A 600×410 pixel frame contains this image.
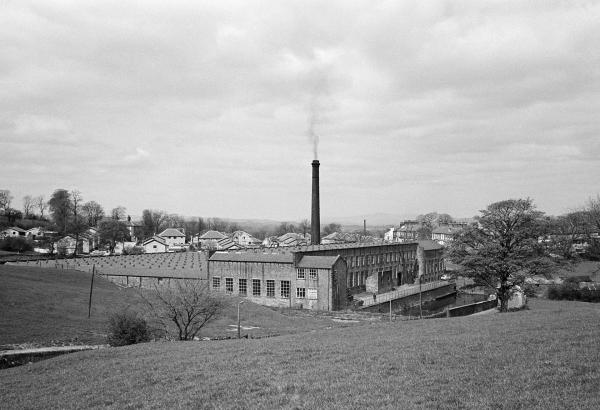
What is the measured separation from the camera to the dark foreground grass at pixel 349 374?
11.3 m

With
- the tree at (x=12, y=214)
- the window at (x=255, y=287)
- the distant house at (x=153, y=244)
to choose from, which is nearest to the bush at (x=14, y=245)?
the distant house at (x=153, y=244)

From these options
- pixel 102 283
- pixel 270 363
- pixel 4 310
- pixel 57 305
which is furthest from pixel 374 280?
pixel 270 363

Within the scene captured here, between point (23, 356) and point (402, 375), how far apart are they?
1992 centimetres

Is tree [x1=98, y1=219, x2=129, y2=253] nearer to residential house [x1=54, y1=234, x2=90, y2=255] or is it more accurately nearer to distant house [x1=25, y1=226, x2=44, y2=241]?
residential house [x1=54, y1=234, x2=90, y2=255]

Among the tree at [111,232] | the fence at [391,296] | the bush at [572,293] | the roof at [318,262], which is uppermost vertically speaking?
the tree at [111,232]

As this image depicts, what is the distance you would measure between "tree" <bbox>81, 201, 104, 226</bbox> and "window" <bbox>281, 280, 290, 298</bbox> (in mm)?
96238

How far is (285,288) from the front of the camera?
176 feet

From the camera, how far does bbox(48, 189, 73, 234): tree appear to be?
113 metres

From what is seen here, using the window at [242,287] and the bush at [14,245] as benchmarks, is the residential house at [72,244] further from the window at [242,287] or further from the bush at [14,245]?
the window at [242,287]

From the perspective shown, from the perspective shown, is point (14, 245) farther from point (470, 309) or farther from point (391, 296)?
point (470, 309)

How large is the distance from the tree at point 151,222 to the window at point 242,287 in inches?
3965

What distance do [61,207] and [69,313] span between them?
294ft

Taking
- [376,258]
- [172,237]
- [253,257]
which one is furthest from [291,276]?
[172,237]

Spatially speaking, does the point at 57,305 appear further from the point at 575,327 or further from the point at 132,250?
the point at 132,250
